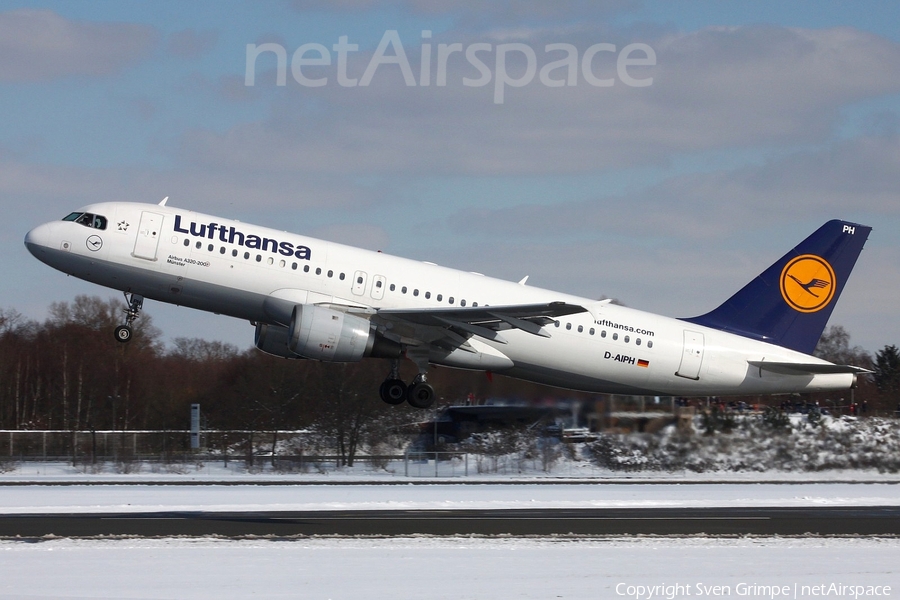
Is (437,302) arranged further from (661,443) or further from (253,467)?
(253,467)

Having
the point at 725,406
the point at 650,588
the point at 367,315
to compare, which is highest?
the point at 367,315

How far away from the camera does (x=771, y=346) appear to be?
3388cm

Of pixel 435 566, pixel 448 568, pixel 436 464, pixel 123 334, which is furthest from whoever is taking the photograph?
pixel 436 464

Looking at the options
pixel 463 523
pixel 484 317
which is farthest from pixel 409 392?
pixel 463 523

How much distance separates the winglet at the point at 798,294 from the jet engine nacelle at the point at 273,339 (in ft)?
42.2

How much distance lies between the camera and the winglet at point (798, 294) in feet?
112

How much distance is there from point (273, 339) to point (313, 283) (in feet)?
8.06

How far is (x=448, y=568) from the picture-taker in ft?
59.1

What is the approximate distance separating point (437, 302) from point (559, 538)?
32.1ft

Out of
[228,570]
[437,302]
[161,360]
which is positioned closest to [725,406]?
[437,302]

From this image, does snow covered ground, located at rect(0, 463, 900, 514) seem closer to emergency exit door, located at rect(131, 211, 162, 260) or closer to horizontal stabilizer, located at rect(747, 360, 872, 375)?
horizontal stabilizer, located at rect(747, 360, 872, 375)

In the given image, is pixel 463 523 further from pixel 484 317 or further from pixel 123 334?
pixel 123 334

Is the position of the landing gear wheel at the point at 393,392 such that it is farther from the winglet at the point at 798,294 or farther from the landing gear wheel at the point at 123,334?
the winglet at the point at 798,294

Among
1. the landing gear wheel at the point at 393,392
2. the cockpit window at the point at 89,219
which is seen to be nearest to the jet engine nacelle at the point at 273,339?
the landing gear wheel at the point at 393,392
